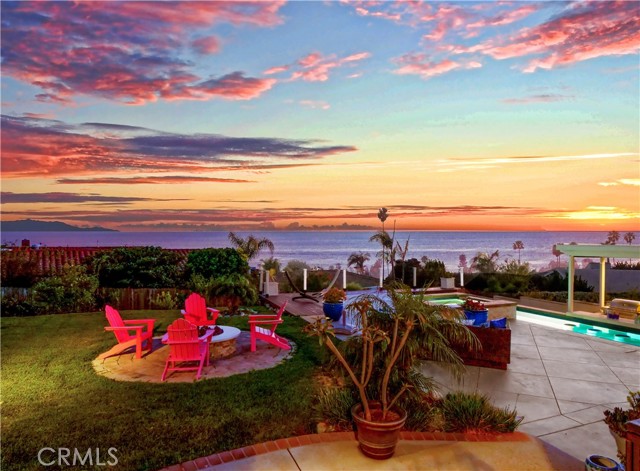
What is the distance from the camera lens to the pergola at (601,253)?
10.4 m

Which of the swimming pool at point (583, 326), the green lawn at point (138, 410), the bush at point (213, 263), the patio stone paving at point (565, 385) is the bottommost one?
the swimming pool at point (583, 326)

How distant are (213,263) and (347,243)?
7228cm

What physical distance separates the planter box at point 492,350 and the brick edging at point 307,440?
251cm

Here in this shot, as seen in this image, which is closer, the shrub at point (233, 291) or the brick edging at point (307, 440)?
the brick edging at point (307, 440)

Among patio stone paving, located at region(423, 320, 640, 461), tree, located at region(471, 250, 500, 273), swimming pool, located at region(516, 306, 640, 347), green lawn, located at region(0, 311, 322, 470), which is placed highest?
tree, located at region(471, 250, 500, 273)

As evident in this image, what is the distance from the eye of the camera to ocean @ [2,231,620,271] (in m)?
66.2

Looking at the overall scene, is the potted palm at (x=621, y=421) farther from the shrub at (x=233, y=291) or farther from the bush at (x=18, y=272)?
the bush at (x=18, y=272)

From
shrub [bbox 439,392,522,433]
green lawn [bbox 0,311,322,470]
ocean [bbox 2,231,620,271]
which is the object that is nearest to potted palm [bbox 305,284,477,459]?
shrub [bbox 439,392,522,433]

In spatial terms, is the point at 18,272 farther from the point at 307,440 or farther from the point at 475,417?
the point at 475,417

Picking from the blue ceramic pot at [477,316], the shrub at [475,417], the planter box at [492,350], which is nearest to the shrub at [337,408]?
the shrub at [475,417]

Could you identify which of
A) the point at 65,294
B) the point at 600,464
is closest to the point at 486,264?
the point at 600,464

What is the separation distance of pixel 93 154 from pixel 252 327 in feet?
34.1

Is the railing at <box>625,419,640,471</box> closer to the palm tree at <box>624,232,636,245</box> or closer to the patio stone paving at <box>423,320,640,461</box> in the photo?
the patio stone paving at <box>423,320,640,461</box>

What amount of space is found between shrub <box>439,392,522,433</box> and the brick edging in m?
0.08
